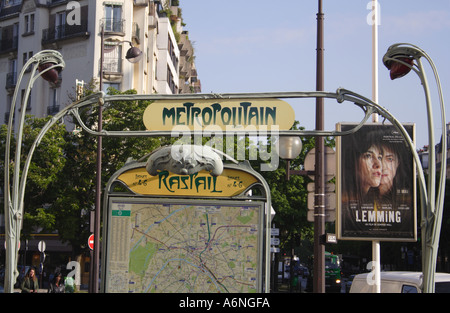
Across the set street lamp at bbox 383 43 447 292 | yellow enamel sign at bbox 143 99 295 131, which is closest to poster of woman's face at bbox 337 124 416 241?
street lamp at bbox 383 43 447 292

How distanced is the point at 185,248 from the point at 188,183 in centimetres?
96

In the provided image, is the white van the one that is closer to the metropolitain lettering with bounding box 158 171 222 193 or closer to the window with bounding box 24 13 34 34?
the metropolitain lettering with bounding box 158 171 222 193

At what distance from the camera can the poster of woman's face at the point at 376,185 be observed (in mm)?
11859

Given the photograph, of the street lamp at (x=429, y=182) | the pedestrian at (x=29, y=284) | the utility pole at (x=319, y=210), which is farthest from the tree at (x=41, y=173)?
the street lamp at (x=429, y=182)

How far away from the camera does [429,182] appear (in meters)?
9.46

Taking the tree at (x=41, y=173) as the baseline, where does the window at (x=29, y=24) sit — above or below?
above

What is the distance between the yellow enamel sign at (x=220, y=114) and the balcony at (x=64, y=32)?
37.4m

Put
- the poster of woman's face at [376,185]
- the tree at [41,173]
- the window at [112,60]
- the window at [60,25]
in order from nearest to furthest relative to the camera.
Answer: the poster of woman's face at [376,185] → the tree at [41,173] → the window at [112,60] → the window at [60,25]

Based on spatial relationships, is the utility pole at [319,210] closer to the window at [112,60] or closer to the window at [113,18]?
the window at [112,60]

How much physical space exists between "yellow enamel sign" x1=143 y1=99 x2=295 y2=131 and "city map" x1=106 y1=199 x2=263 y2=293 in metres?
1.18

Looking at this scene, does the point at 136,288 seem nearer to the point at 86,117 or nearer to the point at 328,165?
the point at 328,165

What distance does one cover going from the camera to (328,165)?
1486 cm

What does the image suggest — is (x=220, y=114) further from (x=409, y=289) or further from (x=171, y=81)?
(x=171, y=81)
